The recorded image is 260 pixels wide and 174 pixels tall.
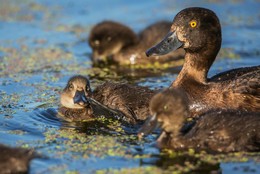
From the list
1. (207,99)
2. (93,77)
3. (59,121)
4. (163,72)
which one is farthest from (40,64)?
(207,99)

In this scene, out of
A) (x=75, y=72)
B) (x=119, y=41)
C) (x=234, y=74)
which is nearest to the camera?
(x=234, y=74)

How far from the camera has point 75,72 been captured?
12117 millimetres

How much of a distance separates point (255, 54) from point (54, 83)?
12.2 feet

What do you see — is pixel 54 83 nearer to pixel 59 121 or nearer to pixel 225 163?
pixel 59 121

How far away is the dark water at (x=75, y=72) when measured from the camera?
7520mm

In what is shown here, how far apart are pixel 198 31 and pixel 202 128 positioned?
1862 millimetres

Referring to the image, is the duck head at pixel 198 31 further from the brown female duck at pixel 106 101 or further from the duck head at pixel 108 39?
the duck head at pixel 108 39

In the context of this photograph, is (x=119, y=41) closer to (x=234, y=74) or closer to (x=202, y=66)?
(x=202, y=66)

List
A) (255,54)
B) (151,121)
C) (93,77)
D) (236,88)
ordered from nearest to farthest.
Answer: (151,121) < (236,88) < (93,77) < (255,54)

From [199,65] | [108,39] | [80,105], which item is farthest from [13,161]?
[108,39]

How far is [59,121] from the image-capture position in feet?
30.3

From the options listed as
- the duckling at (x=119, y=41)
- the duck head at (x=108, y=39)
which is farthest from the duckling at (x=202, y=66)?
the duck head at (x=108, y=39)

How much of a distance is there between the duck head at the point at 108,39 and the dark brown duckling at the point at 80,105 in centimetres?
375

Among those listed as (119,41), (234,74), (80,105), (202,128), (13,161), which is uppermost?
(119,41)
